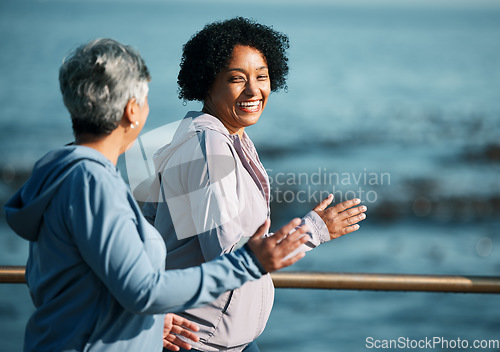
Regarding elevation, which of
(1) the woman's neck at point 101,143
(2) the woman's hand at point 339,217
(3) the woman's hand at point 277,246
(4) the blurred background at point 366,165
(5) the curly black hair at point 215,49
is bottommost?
(4) the blurred background at point 366,165

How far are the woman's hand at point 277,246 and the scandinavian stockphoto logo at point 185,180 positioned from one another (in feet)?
1.17

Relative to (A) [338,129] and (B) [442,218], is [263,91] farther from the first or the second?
(A) [338,129]

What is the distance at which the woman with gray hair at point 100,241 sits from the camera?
149 centimetres

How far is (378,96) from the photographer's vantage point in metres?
30.8

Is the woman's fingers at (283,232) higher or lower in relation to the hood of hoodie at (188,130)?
lower

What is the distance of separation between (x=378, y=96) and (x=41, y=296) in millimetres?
30175

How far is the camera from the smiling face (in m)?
2.34

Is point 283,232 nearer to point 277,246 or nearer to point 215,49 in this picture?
point 277,246

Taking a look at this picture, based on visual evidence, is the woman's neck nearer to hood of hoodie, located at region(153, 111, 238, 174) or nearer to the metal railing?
hood of hoodie, located at region(153, 111, 238, 174)

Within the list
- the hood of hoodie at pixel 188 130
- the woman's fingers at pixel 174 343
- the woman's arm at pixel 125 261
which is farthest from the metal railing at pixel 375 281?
the woman's arm at pixel 125 261

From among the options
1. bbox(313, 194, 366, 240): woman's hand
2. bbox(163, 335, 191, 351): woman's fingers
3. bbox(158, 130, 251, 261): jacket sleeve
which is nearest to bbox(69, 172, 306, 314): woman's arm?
bbox(158, 130, 251, 261): jacket sleeve

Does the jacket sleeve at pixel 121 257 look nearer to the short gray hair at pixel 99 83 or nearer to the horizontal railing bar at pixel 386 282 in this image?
the short gray hair at pixel 99 83

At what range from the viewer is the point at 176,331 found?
6.72 feet

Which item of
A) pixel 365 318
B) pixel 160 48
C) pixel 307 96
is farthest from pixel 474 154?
pixel 160 48
